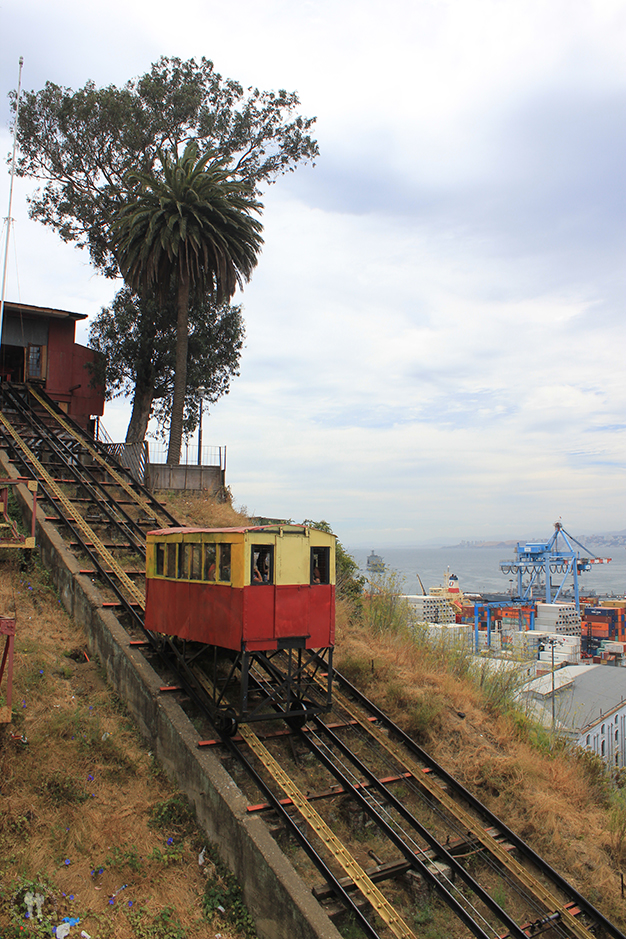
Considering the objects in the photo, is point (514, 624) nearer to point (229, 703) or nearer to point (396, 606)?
point (396, 606)

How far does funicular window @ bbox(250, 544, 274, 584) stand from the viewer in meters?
10.7

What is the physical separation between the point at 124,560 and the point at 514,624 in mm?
82511

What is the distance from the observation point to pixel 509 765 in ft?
40.7

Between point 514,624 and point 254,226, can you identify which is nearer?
point 254,226

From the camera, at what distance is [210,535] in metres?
11.5

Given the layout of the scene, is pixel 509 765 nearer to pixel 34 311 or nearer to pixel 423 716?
pixel 423 716

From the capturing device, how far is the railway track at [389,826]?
29.3 ft

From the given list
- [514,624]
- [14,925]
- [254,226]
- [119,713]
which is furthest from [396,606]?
[514,624]

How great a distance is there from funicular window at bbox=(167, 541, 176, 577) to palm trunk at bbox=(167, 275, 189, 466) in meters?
16.5

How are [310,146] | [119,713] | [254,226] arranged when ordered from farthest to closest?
[310,146] < [254,226] < [119,713]

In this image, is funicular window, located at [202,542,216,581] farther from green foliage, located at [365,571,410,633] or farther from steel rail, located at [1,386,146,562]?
green foliage, located at [365,571,410,633]

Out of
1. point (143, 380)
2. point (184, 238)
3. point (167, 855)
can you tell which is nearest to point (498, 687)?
Answer: point (167, 855)

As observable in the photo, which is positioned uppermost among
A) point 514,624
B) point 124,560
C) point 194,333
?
point 194,333

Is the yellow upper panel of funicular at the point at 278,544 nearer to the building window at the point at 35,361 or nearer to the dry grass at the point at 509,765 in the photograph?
the dry grass at the point at 509,765
